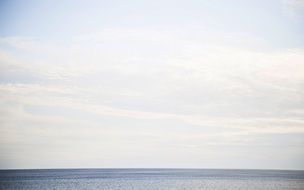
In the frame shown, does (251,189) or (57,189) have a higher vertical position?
(57,189)

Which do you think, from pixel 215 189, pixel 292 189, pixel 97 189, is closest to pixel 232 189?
pixel 215 189

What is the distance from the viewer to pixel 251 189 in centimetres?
8188

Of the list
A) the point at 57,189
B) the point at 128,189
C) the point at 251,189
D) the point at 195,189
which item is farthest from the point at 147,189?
the point at 251,189

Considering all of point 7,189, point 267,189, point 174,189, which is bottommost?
point 267,189

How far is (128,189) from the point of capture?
254 ft

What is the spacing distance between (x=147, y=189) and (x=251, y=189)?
21361mm

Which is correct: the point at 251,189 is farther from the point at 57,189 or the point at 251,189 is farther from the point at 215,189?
the point at 57,189

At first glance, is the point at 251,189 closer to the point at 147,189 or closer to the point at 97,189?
the point at 147,189

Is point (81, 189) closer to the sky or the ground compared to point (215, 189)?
closer to the sky

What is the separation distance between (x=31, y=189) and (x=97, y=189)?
A: 41.3 feet

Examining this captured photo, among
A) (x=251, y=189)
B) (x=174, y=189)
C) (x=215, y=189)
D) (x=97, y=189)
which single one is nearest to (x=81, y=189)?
(x=97, y=189)

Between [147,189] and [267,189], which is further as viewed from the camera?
[267,189]

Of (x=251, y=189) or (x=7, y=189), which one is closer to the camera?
→ (x=7, y=189)

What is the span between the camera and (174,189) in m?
75.6
